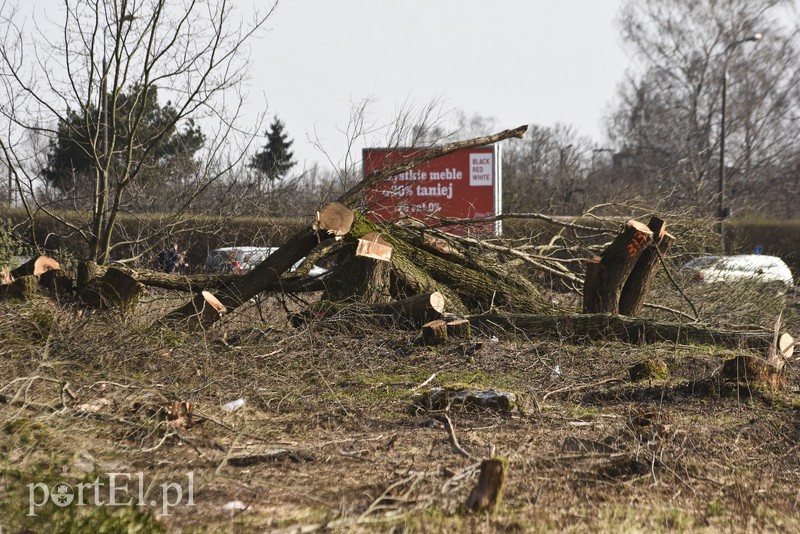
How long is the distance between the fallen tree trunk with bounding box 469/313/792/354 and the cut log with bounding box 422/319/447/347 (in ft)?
2.03

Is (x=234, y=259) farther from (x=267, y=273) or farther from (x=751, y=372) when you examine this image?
(x=751, y=372)

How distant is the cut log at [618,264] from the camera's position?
7.89 meters

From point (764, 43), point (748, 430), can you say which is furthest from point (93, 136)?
point (764, 43)

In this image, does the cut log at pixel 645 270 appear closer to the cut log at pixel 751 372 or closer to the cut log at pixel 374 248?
the cut log at pixel 751 372

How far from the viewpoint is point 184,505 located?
3473 millimetres

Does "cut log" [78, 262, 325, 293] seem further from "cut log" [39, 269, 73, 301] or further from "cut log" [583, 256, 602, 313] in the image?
"cut log" [583, 256, 602, 313]

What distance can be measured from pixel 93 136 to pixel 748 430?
319 inches

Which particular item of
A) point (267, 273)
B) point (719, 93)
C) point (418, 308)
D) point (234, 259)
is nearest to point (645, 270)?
point (418, 308)

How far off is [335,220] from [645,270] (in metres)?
3.14

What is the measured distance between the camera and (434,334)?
286 inches

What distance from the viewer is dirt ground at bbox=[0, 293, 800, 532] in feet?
11.3

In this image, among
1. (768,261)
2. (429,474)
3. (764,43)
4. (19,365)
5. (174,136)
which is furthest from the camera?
(764,43)

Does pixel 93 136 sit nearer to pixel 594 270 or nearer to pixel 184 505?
pixel 594 270

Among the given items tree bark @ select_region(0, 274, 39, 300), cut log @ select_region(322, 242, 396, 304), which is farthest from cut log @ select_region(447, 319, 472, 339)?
tree bark @ select_region(0, 274, 39, 300)
